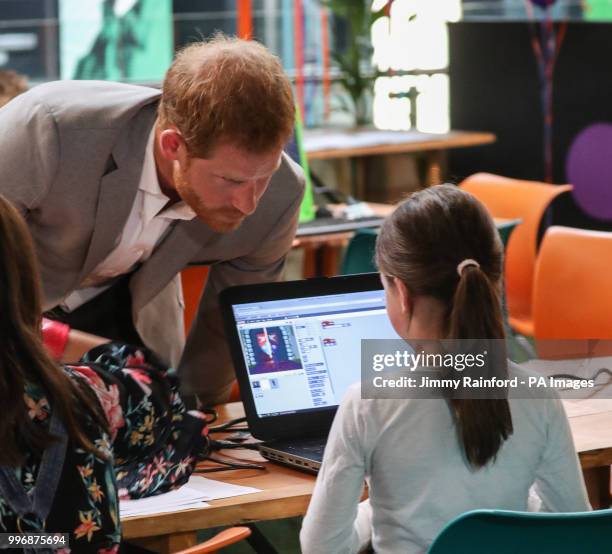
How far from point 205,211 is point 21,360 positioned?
0.76 m

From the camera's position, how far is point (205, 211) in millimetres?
2264

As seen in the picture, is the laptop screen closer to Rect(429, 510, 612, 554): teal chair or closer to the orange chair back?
Rect(429, 510, 612, 554): teal chair

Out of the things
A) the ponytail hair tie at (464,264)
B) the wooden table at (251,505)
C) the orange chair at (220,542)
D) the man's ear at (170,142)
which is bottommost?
the wooden table at (251,505)

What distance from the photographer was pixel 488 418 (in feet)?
5.96

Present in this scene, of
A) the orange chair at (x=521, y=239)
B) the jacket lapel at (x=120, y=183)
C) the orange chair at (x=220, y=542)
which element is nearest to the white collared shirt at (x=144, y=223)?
the jacket lapel at (x=120, y=183)

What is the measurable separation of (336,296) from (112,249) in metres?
0.46

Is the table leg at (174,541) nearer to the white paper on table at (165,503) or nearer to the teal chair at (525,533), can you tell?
the white paper on table at (165,503)

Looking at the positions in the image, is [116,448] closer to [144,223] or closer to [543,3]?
[144,223]

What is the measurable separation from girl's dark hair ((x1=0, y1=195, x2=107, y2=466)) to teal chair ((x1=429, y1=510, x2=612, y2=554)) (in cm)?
50

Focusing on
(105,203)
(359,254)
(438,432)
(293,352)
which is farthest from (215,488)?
(359,254)

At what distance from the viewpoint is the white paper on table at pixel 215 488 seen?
6.84ft

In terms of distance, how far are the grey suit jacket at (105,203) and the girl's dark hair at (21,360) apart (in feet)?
2.35

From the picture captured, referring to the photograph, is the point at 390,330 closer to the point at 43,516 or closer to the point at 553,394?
the point at 553,394

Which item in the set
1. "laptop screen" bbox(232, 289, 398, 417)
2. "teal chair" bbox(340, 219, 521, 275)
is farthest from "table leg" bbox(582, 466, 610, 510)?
"teal chair" bbox(340, 219, 521, 275)
